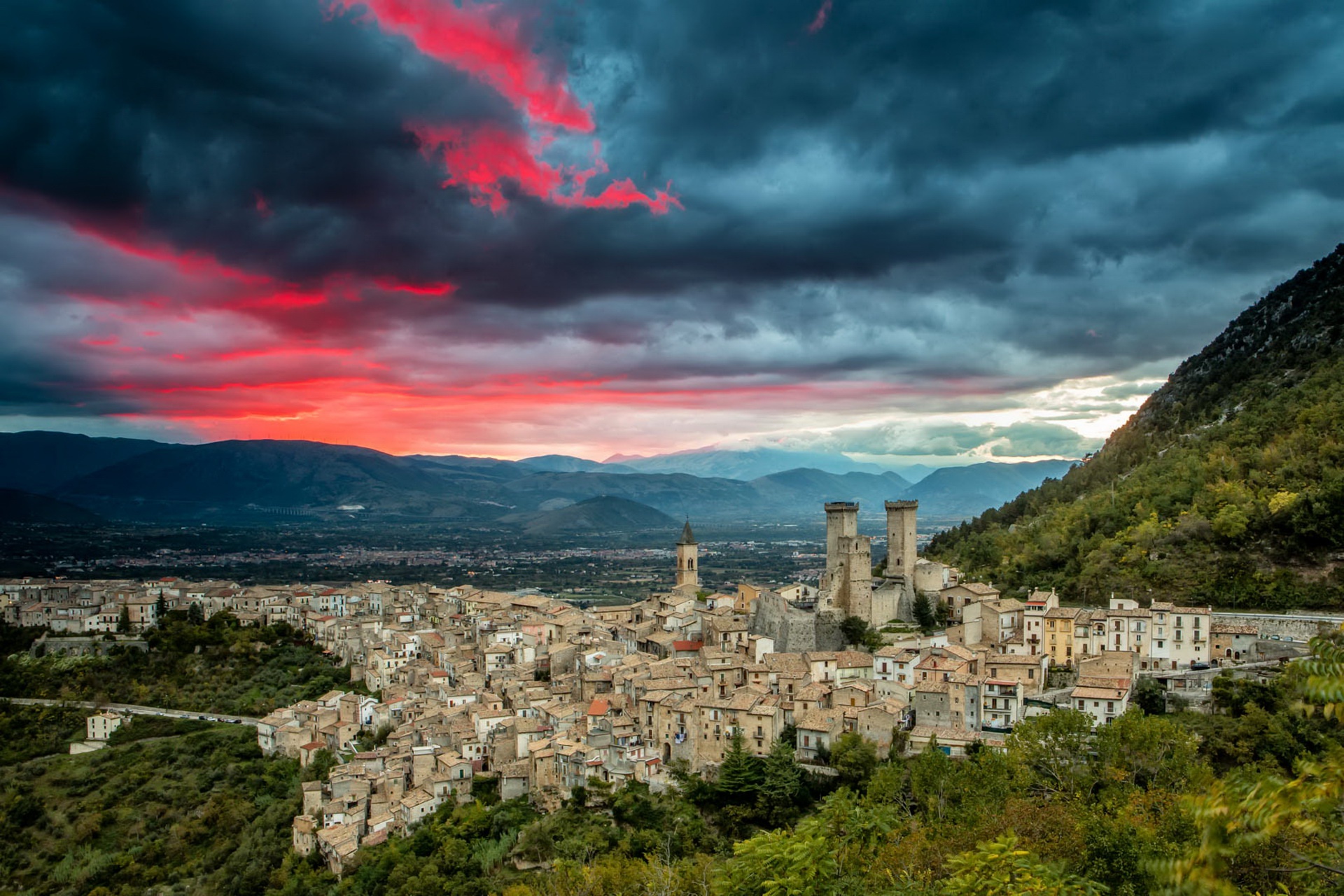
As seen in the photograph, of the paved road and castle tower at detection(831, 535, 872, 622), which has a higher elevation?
castle tower at detection(831, 535, 872, 622)

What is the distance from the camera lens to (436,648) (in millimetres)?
51281

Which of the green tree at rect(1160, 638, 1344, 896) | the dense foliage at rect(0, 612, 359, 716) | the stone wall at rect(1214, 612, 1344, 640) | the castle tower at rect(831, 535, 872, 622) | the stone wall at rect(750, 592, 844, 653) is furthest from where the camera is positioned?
the dense foliage at rect(0, 612, 359, 716)

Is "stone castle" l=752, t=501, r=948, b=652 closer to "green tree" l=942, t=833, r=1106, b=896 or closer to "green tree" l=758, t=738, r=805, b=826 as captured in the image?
"green tree" l=758, t=738, r=805, b=826

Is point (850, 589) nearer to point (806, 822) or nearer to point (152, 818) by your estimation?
point (806, 822)

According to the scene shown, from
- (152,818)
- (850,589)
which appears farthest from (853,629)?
(152,818)

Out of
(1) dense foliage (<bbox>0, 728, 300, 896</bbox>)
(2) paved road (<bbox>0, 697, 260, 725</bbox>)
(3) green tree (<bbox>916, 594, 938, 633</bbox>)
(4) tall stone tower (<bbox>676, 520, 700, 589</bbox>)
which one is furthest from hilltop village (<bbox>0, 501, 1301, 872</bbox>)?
(4) tall stone tower (<bbox>676, 520, 700, 589</bbox>)

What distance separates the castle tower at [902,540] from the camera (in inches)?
1752

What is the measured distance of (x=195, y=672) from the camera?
5562 centimetres

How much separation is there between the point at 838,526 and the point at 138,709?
42.3 meters

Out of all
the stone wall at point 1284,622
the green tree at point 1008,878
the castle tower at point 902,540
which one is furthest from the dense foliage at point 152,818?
the stone wall at point 1284,622

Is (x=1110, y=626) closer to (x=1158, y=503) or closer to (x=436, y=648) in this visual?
(x=1158, y=503)

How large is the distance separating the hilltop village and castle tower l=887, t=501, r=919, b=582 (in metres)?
0.08

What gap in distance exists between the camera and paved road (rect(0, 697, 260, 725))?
161 ft

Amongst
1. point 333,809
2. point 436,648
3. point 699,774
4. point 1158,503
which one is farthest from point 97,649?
point 1158,503
